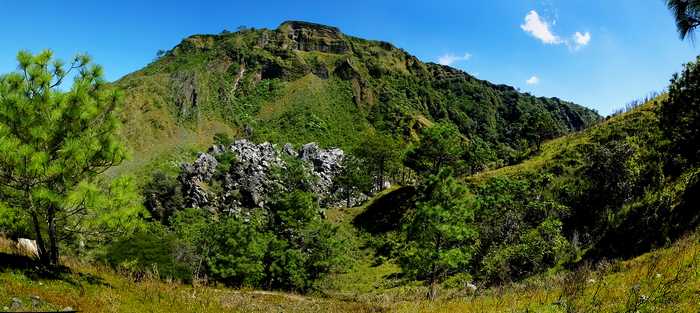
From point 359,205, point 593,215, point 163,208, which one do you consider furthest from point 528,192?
point 163,208

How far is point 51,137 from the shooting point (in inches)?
484

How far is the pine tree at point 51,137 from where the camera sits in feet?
37.5

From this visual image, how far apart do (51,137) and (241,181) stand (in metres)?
62.0

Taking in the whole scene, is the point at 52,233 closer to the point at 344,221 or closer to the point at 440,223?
the point at 440,223

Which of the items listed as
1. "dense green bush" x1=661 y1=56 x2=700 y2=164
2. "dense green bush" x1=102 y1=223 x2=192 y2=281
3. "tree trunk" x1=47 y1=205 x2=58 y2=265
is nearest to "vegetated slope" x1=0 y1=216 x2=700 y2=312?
"tree trunk" x1=47 y1=205 x2=58 y2=265

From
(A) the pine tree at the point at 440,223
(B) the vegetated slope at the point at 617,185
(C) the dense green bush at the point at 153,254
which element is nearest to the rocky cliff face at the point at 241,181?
(C) the dense green bush at the point at 153,254

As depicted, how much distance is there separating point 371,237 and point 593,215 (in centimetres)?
Result: 2724

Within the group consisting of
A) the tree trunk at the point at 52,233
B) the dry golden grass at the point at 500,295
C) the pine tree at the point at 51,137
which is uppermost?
the pine tree at the point at 51,137

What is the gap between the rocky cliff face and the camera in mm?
70750

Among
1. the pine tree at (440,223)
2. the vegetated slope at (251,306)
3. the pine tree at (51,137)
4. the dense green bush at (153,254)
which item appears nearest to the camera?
the vegetated slope at (251,306)

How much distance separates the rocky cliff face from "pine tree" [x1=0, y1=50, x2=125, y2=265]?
53.6 m

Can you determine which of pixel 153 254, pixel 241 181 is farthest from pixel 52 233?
pixel 241 181

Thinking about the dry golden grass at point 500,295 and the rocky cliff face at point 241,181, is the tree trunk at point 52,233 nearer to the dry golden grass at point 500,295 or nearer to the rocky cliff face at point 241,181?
the dry golden grass at point 500,295

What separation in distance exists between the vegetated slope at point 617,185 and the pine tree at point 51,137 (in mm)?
22314
